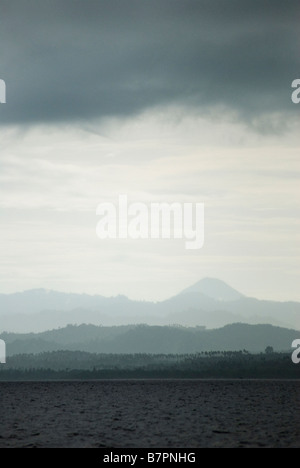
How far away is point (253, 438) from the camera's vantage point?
82875 millimetres

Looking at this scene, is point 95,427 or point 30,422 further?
point 30,422

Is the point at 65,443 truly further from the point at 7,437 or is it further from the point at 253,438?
the point at 253,438

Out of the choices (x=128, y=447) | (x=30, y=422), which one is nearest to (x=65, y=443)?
(x=128, y=447)

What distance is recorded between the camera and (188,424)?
105m

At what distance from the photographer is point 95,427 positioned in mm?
103875

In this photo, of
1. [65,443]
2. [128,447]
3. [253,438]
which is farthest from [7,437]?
[253,438]

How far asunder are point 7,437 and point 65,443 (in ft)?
42.3
